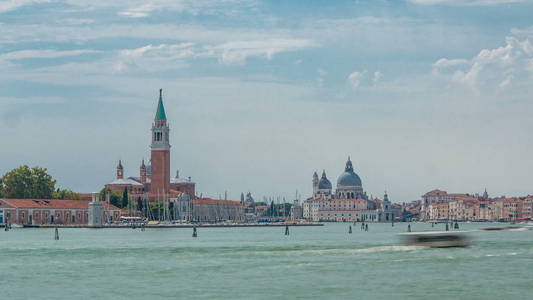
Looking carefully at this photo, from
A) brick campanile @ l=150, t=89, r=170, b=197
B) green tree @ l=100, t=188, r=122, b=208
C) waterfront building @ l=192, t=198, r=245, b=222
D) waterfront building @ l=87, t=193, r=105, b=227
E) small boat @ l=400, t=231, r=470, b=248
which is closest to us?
small boat @ l=400, t=231, r=470, b=248

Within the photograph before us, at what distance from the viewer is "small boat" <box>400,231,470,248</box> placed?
48.1 meters

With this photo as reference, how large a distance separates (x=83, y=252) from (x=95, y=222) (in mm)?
67581

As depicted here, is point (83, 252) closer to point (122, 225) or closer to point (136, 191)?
point (122, 225)

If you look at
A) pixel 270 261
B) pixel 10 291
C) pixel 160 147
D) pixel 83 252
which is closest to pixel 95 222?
pixel 160 147

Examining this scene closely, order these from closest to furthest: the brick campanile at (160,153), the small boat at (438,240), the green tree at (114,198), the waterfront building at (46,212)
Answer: the small boat at (438,240), the waterfront building at (46,212), the green tree at (114,198), the brick campanile at (160,153)

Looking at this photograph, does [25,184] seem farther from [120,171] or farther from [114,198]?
[120,171]

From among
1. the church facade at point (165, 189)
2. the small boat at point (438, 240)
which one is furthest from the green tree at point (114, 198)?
the small boat at point (438, 240)

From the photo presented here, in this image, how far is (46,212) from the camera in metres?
116

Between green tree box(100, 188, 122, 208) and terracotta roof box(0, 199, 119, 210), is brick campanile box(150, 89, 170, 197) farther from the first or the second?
terracotta roof box(0, 199, 119, 210)

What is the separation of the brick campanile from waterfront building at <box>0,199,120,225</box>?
1930cm

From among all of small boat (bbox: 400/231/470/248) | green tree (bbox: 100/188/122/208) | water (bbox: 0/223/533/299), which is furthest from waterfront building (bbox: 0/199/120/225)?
small boat (bbox: 400/231/470/248)

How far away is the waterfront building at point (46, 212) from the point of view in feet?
371

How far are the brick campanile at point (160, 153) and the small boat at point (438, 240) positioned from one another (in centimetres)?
9755

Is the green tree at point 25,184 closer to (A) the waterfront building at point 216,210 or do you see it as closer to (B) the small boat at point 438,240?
(A) the waterfront building at point 216,210
